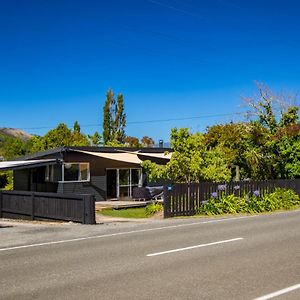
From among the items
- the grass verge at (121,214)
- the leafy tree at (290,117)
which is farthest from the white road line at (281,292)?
the leafy tree at (290,117)

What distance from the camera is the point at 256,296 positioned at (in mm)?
6324

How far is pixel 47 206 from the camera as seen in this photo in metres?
18.9

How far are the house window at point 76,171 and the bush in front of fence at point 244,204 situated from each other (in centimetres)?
1234

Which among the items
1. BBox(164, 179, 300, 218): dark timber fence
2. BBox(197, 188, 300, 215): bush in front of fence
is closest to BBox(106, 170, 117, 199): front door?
BBox(164, 179, 300, 218): dark timber fence

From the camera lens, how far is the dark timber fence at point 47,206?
16594 millimetres

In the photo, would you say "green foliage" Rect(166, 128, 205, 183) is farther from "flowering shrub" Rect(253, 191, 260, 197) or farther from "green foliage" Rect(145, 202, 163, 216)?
"flowering shrub" Rect(253, 191, 260, 197)

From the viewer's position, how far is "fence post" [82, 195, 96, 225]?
1638cm

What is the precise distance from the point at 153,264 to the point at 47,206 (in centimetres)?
1110

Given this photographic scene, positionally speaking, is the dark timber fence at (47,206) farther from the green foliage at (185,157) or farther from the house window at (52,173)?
the house window at (52,173)

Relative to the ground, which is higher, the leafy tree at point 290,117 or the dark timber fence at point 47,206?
the leafy tree at point 290,117

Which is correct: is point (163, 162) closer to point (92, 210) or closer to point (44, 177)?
point (44, 177)

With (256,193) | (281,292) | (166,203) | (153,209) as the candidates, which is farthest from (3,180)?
(281,292)

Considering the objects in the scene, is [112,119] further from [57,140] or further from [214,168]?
[214,168]

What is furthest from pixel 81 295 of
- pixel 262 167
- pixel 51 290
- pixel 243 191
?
pixel 262 167
